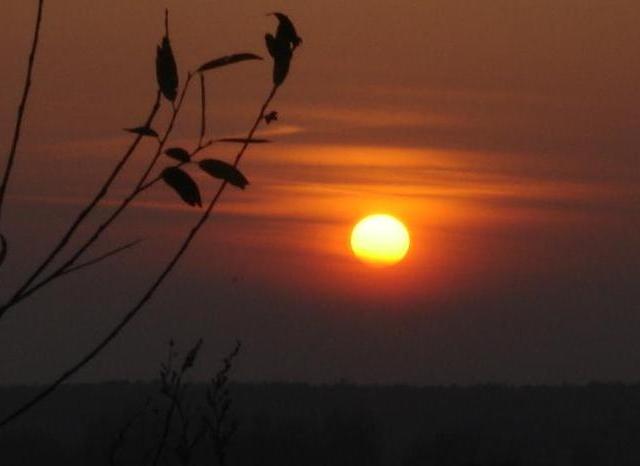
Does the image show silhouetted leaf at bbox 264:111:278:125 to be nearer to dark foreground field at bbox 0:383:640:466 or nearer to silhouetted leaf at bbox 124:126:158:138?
silhouetted leaf at bbox 124:126:158:138

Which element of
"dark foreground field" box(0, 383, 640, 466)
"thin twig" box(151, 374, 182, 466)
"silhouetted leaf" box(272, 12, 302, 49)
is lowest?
"thin twig" box(151, 374, 182, 466)

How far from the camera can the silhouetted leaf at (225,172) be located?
3.20m

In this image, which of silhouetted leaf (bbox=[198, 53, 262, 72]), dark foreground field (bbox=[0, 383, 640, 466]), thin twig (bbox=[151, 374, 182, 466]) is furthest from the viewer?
dark foreground field (bbox=[0, 383, 640, 466])

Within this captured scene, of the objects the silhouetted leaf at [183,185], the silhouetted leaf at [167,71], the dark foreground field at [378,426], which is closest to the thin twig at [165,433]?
the silhouetted leaf at [183,185]

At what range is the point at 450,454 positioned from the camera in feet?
125

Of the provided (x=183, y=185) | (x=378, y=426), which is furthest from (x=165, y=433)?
(x=378, y=426)

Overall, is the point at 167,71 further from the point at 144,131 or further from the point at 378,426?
the point at 378,426

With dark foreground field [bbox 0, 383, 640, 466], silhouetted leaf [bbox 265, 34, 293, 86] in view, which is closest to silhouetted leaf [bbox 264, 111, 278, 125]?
silhouetted leaf [bbox 265, 34, 293, 86]

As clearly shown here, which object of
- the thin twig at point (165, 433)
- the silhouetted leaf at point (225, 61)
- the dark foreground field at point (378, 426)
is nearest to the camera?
the silhouetted leaf at point (225, 61)

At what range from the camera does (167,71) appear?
3.15 metres

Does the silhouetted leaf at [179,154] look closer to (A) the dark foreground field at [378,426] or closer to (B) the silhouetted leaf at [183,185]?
(B) the silhouetted leaf at [183,185]

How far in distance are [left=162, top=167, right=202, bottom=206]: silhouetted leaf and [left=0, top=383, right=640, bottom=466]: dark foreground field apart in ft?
67.6

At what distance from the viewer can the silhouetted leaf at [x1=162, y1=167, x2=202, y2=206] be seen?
322 cm

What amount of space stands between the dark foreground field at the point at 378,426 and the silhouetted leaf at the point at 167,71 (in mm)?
20724
